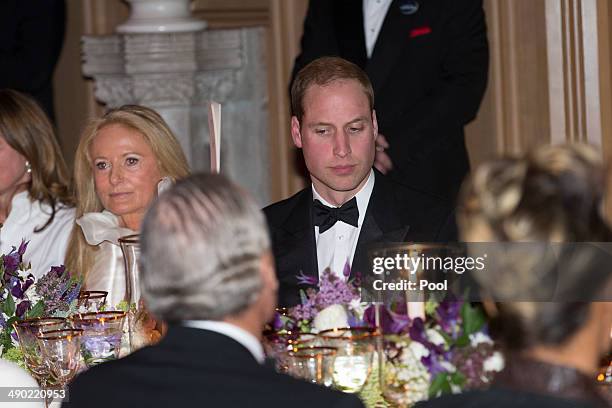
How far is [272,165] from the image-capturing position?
5.79 metres

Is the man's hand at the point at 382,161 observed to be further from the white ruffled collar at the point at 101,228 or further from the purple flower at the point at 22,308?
the purple flower at the point at 22,308

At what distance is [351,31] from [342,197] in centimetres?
156

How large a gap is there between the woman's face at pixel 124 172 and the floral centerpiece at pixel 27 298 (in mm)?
855

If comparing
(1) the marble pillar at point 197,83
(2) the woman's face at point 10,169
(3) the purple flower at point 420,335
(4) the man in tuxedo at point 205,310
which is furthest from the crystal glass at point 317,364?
(1) the marble pillar at point 197,83

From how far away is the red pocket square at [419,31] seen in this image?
4.60 m

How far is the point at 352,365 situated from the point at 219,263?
51 centimetres

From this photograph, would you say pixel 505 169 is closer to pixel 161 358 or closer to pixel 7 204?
pixel 161 358

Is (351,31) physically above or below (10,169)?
above

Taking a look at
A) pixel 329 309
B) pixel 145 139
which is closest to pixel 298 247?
pixel 145 139

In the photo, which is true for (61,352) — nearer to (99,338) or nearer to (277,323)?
(99,338)

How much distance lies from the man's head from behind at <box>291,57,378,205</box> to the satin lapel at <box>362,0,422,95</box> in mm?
1349

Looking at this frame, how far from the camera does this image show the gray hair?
4.99 ft

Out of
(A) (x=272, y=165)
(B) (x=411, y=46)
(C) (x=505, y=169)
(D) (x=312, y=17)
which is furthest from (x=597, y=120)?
(C) (x=505, y=169)

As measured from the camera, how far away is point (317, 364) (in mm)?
1956
